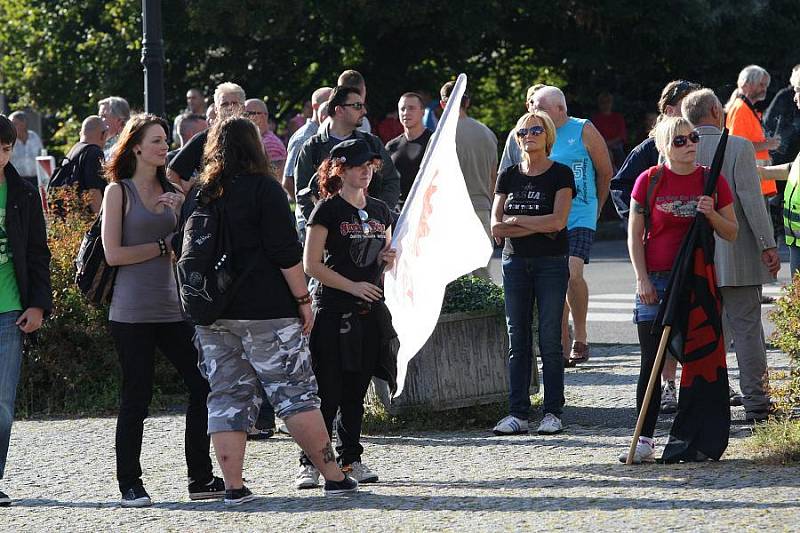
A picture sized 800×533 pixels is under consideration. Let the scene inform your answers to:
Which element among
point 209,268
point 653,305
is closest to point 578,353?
point 653,305

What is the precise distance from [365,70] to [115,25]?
4.32m

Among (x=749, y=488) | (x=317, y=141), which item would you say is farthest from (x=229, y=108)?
(x=749, y=488)

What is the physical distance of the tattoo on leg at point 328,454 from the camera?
6.74 meters

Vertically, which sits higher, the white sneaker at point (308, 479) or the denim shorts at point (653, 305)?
the denim shorts at point (653, 305)

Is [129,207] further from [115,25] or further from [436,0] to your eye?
[115,25]

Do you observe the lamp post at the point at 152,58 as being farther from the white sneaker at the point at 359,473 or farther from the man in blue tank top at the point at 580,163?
the white sneaker at the point at 359,473

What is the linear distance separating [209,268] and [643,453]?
89.4 inches

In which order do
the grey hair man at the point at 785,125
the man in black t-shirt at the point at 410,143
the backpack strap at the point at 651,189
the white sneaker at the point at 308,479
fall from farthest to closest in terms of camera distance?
the grey hair man at the point at 785,125 → the man in black t-shirt at the point at 410,143 → the backpack strap at the point at 651,189 → the white sneaker at the point at 308,479

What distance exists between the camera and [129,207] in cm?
692

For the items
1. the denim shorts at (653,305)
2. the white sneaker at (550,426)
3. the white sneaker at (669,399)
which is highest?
the denim shorts at (653,305)

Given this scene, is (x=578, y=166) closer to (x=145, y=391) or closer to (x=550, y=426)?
(x=550, y=426)

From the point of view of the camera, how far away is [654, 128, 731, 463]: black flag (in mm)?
7125

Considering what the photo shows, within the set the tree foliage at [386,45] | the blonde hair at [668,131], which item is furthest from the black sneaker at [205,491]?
the tree foliage at [386,45]

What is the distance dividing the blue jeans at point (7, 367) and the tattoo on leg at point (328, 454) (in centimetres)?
154
